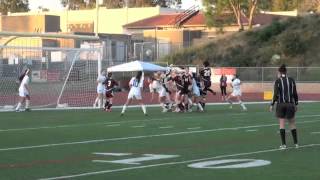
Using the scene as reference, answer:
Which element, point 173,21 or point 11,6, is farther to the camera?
point 11,6

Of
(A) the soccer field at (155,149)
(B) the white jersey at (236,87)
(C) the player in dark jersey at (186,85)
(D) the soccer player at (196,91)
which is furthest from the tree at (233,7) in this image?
(A) the soccer field at (155,149)

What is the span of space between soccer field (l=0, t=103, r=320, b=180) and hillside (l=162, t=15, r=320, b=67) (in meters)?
34.9

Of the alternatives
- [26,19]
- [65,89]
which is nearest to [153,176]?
[65,89]

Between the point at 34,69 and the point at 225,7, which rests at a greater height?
the point at 225,7

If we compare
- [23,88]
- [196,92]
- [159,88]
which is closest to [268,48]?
[159,88]

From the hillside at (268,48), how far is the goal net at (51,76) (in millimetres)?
25714

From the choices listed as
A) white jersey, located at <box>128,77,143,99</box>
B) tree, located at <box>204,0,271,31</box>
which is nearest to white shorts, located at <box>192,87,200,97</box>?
white jersey, located at <box>128,77,143,99</box>

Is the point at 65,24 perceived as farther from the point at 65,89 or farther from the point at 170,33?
the point at 65,89

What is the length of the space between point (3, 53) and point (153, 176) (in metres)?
23.6

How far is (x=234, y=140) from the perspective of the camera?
1677cm

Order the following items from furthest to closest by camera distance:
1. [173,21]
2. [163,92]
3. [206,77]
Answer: [173,21] < [163,92] < [206,77]

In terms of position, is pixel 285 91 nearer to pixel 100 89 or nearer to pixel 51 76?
pixel 100 89

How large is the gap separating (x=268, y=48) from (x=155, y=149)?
46148 millimetres

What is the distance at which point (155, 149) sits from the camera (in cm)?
1493
